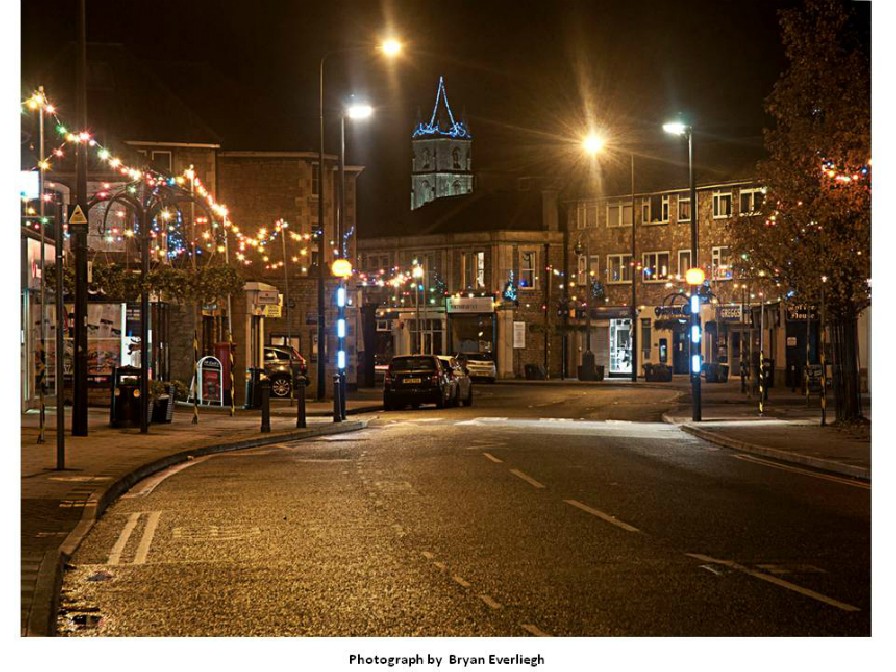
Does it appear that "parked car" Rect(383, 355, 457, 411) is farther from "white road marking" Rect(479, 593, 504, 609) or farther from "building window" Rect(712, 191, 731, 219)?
"building window" Rect(712, 191, 731, 219)

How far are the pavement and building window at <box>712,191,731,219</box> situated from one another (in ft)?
94.2

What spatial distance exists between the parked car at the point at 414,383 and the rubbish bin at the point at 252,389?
388 centimetres

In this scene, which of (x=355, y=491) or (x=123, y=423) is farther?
(x=123, y=423)

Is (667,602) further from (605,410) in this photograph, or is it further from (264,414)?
(605,410)

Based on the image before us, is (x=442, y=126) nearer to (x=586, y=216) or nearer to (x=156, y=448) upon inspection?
(x=586, y=216)

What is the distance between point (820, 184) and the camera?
80.4 ft

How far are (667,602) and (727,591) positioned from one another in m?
0.62

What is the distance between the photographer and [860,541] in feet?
36.1

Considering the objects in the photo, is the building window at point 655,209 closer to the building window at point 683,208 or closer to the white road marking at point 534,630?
the building window at point 683,208

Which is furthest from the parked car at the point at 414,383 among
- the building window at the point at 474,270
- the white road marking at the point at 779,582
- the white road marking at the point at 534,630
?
the building window at the point at 474,270

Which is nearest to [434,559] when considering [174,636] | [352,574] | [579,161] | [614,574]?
[352,574]

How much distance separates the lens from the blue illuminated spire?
465 ft

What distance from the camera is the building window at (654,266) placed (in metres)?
70.3

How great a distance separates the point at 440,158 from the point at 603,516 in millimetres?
129064
